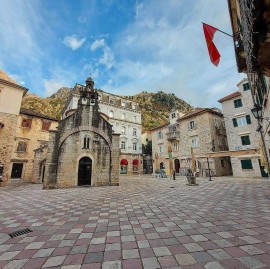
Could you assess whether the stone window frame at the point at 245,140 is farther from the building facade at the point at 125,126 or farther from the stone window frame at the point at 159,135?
the building facade at the point at 125,126

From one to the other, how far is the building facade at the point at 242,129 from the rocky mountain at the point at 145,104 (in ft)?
144

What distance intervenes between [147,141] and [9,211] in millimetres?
43821

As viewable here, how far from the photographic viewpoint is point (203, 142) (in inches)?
1063

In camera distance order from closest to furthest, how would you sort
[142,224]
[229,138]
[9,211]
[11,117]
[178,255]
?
[178,255]
[142,224]
[9,211]
[11,117]
[229,138]

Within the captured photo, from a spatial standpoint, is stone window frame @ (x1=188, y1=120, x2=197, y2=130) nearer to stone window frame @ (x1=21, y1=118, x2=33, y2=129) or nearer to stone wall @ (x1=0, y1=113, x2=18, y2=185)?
stone window frame @ (x1=21, y1=118, x2=33, y2=129)

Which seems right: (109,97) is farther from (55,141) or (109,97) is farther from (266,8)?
(266,8)

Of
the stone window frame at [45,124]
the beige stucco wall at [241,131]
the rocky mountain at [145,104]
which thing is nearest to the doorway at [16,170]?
the stone window frame at [45,124]

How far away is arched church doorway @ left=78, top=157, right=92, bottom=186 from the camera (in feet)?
51.3

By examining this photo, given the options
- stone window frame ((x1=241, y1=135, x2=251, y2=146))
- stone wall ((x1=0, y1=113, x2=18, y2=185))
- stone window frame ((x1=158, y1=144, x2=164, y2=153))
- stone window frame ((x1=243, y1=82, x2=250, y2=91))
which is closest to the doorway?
stone wall ((x1=0, y1=113, x2=18, y2=185))

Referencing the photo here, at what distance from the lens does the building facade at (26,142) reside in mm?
22625

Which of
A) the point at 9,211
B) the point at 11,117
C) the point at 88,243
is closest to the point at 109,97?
the point at 11,117

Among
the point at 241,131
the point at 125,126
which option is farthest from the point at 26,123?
the point at 241,131

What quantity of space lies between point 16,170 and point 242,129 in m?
33.1

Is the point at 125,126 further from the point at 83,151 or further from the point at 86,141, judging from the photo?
the point at 83,151
